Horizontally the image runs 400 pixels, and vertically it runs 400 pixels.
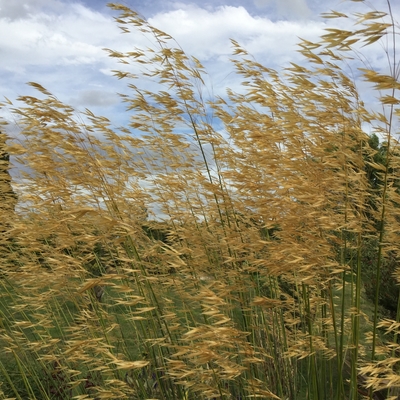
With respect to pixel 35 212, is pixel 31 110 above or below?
above

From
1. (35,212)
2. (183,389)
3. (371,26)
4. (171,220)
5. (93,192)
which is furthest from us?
(35,212)

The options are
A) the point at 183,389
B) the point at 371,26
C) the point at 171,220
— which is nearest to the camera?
the point at 371,26

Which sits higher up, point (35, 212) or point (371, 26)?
point (371, 26)

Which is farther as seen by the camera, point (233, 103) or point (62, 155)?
point (233, 103)

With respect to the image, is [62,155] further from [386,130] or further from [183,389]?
[386,130]

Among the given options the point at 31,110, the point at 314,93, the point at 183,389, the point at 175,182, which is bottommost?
the point at 183,389

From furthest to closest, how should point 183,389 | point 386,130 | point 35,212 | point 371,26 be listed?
1. point 35,212
2. point 183,389
3. point 386,130
4. point 371,26

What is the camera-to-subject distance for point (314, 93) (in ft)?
8.55

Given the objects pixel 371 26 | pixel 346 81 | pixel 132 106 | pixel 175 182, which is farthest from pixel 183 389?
pixel 371 26

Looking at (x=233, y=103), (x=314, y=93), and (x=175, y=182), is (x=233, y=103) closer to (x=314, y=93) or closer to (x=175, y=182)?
(x=175, y=182)

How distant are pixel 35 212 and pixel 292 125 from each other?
7.91 ft

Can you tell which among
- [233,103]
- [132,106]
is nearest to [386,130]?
[233,103]

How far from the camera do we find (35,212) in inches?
156

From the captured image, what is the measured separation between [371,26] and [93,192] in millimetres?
1876
